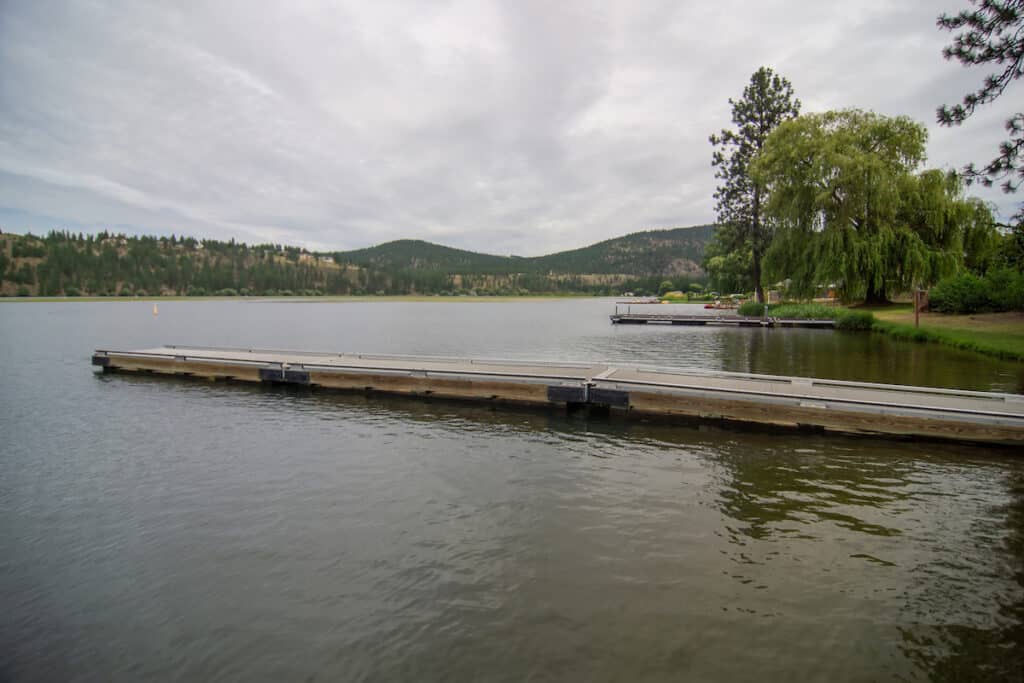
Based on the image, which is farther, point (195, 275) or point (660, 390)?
point (195, 275)

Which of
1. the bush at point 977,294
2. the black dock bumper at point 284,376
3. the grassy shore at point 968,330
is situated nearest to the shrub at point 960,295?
the bush at point 977,294

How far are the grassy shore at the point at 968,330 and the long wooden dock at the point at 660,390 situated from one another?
12.0 metres

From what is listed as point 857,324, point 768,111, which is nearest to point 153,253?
point 768,111

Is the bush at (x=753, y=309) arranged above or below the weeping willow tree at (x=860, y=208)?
below


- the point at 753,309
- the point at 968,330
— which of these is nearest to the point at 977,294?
the point at 968,330

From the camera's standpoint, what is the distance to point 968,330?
2536 centimetres

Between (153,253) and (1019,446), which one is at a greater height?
(153,253)

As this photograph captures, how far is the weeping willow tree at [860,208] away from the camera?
110ft

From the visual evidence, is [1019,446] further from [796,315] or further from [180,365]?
[796,315]

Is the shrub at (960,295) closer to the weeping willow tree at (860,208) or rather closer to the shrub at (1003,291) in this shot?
the shrub at (1003,291)

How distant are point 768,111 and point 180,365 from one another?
48308 millimetres

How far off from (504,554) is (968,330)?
29.5m

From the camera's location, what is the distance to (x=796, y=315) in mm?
38938

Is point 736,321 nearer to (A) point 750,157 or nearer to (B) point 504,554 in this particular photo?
(A) point 750,157
